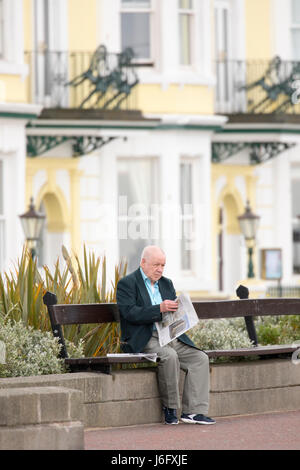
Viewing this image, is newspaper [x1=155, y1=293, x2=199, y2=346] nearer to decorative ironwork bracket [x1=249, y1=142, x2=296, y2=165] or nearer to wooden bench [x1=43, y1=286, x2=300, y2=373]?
wooden bench [x1=43, y1=286, x2=300, y2=373]

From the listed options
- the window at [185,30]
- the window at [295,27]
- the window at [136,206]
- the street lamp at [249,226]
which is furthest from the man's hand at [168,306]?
the window at [295,27]

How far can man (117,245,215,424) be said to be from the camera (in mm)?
11414

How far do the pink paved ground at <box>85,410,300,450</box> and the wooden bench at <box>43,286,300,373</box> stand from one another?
601 mm

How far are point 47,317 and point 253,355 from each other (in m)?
1.89

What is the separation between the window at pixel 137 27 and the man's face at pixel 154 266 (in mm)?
14419

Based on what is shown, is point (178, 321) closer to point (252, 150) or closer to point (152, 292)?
point (152, 292)

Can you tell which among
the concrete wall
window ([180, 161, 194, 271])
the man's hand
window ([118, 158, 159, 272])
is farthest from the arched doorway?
the man's hand

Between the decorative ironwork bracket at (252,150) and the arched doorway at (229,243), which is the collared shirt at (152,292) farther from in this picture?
the arched doorway at (229,243)

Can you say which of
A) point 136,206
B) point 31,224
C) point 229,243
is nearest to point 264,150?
point 229,243

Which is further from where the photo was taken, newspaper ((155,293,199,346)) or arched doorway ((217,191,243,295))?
arched doorway ((217,191,243,295))

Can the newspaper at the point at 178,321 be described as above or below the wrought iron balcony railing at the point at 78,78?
below

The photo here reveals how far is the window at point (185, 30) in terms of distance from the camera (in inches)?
1029

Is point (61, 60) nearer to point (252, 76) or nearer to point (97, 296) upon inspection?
point (252, 76)
